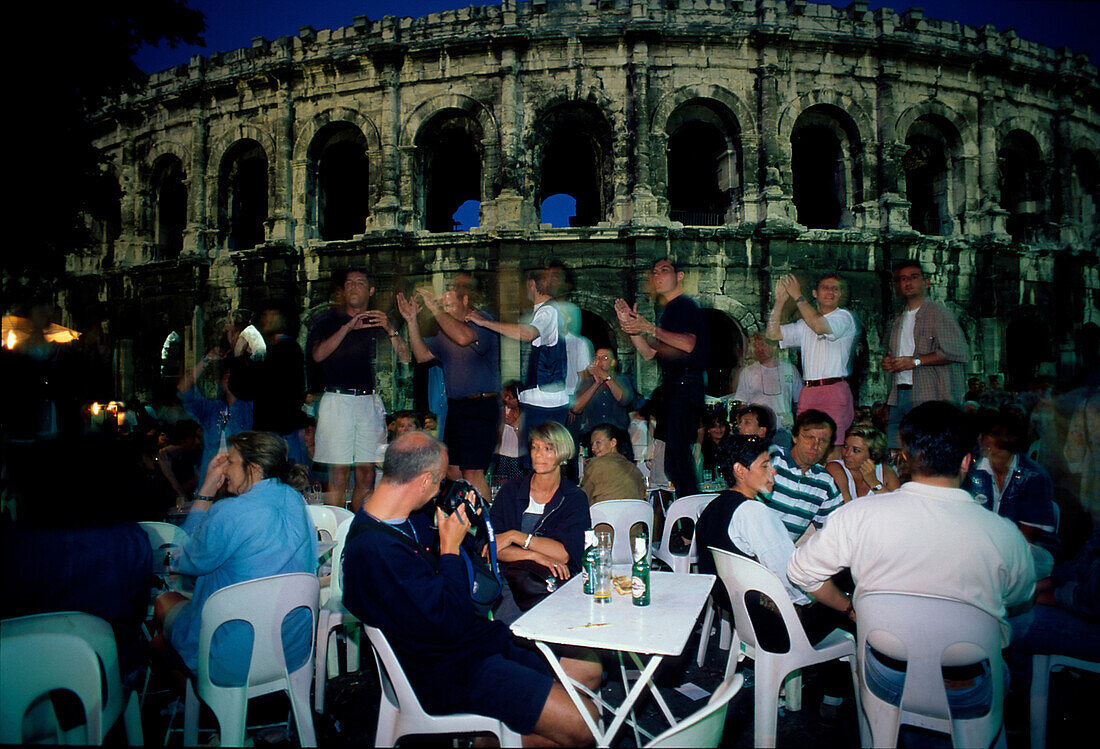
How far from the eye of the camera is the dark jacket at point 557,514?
367cm

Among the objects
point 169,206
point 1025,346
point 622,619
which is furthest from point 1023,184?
point 169,206

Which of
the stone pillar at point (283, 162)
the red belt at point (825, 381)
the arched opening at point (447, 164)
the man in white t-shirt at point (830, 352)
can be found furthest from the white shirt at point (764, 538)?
the stone pillar at point (283, 162)

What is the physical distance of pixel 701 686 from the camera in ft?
12.3

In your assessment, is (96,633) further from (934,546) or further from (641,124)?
(641,124)

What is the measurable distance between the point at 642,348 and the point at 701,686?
9.18 feet

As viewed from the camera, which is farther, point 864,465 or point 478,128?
point 478,128

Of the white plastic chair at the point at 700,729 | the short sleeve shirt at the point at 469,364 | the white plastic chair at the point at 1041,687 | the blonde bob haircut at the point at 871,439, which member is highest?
the short sleeve shirt at the point at 469,364

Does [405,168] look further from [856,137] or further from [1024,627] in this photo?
[1024,627]

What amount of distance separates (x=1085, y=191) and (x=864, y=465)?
55.9 ft

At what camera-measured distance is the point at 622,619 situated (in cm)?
266

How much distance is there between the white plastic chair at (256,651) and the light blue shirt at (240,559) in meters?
0.06

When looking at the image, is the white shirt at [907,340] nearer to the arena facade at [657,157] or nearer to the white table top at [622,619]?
the white table top at [622,619]

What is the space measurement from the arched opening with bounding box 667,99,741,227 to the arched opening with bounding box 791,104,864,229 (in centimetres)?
180

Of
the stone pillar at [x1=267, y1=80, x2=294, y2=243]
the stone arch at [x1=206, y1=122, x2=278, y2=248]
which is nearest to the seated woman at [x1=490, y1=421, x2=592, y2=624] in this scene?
the stone pillar at [x1=267, y1=80, x2=294, y2=243]
